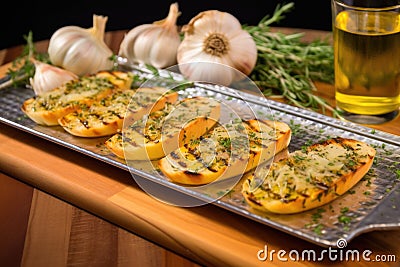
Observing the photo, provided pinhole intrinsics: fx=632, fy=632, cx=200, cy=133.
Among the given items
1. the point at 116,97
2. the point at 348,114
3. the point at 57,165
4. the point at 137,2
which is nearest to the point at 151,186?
the point at 57,165

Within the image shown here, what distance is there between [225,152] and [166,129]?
295 millimetres

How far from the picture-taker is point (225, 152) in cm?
198

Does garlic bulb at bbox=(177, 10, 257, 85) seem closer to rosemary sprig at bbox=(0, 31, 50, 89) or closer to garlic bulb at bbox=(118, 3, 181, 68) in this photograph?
garlic bulb at bbox=(118, 3, 181, 68)

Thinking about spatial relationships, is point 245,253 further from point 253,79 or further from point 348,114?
point 253,79

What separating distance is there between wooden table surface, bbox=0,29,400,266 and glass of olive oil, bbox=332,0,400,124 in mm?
105

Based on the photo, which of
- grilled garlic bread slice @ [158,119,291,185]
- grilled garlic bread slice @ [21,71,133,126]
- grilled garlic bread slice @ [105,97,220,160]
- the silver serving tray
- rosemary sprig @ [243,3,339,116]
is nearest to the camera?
the silver serving tray

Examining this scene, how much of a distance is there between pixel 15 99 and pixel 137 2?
8.02 ft

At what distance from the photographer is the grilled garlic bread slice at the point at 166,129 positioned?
6.84 feet

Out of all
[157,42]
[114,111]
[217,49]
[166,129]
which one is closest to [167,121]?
[166,129]

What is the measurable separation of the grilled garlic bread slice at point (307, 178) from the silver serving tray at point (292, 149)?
0.04 meters

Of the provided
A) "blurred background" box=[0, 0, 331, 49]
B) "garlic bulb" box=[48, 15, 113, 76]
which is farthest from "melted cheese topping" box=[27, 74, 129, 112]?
"blurred background" box=[0, 0, 331, 49]

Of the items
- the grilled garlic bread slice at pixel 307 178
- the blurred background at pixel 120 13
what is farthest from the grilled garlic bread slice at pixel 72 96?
the blurred background at pixel 120 13

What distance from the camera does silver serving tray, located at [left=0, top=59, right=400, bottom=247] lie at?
168 cm

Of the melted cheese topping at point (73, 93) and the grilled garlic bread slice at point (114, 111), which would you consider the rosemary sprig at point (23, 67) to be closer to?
the melted cheese topping at point (73, 93)
